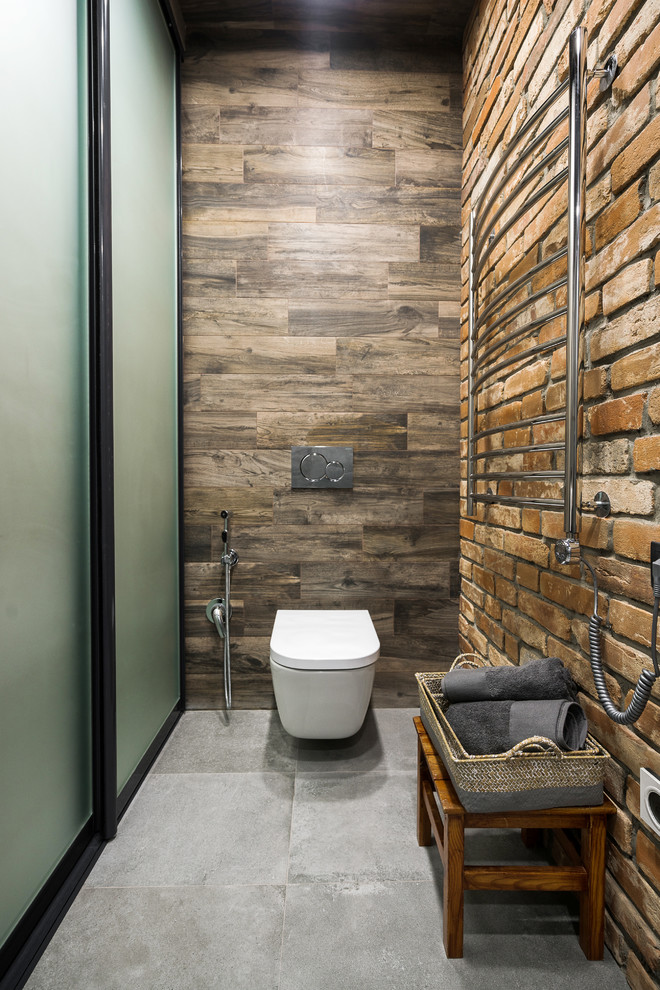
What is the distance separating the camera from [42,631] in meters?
1.09

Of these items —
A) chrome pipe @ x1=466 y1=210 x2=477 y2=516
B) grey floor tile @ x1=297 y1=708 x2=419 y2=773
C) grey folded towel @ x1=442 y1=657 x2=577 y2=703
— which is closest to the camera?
grey folded towel @ x1=442 y1=657 x2=577 y2=703

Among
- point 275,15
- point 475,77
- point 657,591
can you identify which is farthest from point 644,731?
point 275,15

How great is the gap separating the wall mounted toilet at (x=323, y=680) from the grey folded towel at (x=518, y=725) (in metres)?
0.43

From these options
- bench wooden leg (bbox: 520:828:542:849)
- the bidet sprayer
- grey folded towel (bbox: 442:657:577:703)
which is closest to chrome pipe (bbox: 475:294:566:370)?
the bidet sprayer

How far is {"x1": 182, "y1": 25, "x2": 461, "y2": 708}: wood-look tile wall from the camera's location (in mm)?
2039

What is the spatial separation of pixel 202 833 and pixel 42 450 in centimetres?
105

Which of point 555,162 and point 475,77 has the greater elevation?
point 475,77

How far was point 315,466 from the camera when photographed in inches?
81.7

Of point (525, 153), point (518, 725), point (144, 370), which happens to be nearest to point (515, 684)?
point (518, 725)

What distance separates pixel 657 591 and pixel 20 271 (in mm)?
1276

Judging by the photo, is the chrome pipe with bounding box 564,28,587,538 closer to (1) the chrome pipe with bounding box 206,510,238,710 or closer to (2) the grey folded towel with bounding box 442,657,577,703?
(2) the grey folded towel with bounding box 442,657,577,703

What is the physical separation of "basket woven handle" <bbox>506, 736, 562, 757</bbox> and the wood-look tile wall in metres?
1.14

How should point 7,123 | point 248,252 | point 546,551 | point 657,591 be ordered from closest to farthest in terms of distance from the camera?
point 657,591
point 7,123
point 546,551
point 248,252

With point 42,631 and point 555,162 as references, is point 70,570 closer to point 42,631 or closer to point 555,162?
point 42,631
